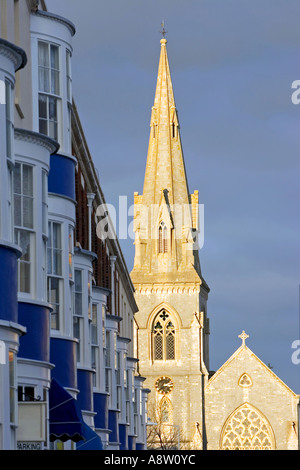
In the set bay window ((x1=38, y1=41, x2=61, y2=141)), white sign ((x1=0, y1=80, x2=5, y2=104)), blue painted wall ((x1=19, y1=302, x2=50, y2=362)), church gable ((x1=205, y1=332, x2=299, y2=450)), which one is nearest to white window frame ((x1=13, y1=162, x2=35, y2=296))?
blue painted wall ((x1=19, y1=302, x2=50, y2=362))

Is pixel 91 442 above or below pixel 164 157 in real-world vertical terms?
below

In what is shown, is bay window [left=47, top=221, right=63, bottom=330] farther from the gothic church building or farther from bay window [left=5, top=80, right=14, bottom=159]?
the gothic church building

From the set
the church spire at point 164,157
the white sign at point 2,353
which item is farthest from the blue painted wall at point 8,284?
the church spire at point 164,157

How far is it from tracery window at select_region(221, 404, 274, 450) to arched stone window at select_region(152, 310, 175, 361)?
6.52 metres

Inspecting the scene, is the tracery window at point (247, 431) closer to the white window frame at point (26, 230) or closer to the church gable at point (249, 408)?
the church gable at point (249, 408)

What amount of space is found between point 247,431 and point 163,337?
9.29m

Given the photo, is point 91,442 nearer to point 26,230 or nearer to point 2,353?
point 26,230

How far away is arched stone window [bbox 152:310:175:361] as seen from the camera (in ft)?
334

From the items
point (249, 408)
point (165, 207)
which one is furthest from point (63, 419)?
point (165, 207)

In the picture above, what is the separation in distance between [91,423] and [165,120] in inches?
3199

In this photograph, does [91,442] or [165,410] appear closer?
[91,442]

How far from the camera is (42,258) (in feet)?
63.1

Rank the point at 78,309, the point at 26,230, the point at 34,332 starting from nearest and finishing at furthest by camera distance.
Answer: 1. the point at 26,230
2. the point at 34,332
3. the point at 78,309

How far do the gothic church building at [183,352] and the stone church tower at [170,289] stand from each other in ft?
0.24
